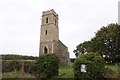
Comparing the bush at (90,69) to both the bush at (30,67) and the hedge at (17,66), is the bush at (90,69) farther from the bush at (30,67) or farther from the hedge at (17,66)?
the hedge at (17,66)

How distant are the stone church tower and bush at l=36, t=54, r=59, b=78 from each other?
957 centimetres

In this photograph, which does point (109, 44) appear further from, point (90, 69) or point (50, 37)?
point (90, 69)

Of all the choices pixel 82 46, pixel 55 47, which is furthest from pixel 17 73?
pixel 82 46

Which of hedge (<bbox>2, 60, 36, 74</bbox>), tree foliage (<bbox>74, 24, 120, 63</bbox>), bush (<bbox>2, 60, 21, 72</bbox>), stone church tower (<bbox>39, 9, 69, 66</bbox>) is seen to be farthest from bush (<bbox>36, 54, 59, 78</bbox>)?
tree foliage (<bbox>74, 24, 120, 63</bbox>)

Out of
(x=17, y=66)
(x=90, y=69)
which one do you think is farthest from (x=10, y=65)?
(x=90, y=69)

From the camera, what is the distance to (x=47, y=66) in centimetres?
2722

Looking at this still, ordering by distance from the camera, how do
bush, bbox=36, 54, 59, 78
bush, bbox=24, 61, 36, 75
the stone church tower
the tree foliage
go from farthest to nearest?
1. the stone church tower
2. the tree foliage
3. bush, bbox=24, 61, 36, 75
4. bush, bbox=36, 54, 59, 78

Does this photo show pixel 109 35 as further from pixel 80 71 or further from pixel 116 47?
pixel 80 71

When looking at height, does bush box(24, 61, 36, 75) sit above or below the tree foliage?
below

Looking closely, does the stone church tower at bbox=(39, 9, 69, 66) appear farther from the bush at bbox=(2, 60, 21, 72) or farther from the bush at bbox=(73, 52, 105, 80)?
the bush at bbox=(73, 52, 105, 80)

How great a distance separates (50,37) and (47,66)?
1213cm

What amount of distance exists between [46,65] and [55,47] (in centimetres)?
1122

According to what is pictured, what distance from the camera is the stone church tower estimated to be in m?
38.4

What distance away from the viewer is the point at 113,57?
3797 cm
